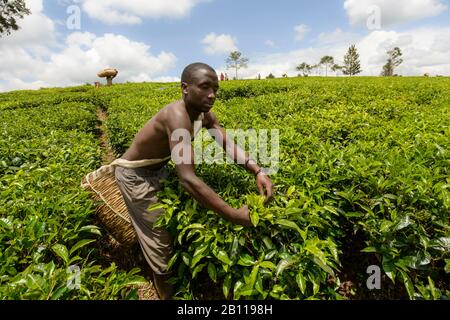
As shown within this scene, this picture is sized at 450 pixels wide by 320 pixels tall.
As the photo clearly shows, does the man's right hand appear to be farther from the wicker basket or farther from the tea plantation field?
the wicker basket

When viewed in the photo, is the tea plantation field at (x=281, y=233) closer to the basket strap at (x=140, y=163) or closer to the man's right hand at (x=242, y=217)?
the man's right hand at (x=242, y=217)

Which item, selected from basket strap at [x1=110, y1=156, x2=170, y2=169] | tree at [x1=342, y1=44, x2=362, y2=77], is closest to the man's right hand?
basket strap at [x1=110, y1=156, x2=170, y2=169]

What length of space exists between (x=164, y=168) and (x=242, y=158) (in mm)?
823

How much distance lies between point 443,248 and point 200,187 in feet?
5.63

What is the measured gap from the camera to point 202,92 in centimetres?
Answer: 221

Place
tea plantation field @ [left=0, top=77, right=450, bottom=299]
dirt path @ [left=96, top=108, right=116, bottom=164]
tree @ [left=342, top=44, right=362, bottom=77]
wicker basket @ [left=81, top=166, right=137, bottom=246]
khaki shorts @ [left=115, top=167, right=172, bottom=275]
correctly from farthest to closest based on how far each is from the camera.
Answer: tree @ [left=342, top=44, right=362, bottom=77] → dirt path @ [left=96, top=108, right=116, bottom=164] → wicker basket @ [left=81, top=166, right=137, bottom=246] → khaki shorts @ [left=115, top=167, right=172, bottom=275] → tea plantation field @ [left=0, top=77, right=450, bottom=299]

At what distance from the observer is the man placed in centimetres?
196

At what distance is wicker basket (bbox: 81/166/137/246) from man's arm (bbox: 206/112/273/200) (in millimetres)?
1154

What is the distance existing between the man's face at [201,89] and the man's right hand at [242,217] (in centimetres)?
90

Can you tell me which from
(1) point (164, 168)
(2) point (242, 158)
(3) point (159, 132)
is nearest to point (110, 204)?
(1) point (164, 168)
